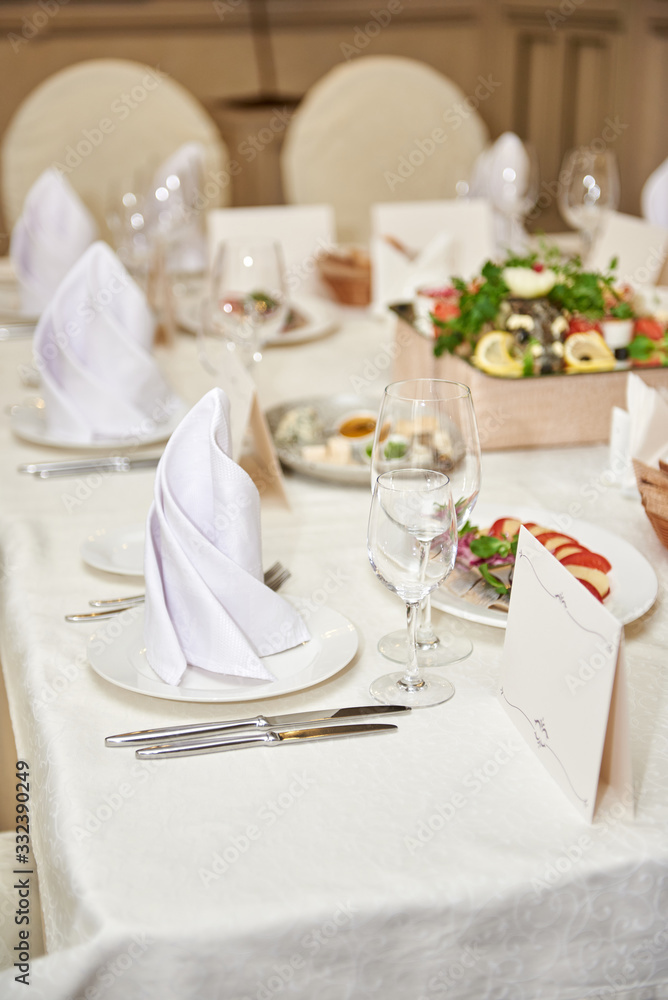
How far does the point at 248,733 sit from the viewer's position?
0.77 metres

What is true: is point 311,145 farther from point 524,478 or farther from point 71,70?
point 524,478

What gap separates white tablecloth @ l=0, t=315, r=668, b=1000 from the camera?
24.3 inches

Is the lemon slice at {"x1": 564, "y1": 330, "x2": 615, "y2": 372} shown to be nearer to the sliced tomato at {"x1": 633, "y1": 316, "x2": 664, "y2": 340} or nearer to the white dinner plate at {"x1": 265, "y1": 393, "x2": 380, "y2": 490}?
the sliced tomato at {"x1": 633, "y1": 316, "x2": 664, "y2": 340}

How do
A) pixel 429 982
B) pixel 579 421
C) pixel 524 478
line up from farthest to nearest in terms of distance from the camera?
pixel 579 421
pixel 524 478
pixel 429 982

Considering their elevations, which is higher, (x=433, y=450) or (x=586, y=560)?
(x=433, y=450)

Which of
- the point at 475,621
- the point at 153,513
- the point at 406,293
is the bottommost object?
the point at 406,293

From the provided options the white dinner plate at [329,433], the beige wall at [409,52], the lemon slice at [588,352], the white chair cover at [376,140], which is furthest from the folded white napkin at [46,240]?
the beige wall at [409,52]

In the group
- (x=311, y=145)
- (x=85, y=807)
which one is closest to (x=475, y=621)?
(x=85, y=807)

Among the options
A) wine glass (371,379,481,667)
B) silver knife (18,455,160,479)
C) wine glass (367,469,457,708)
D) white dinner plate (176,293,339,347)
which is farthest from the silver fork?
white dinner plate (176,293,339,347)

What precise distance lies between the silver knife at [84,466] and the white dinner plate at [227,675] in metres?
0.45

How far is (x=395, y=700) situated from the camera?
83cm

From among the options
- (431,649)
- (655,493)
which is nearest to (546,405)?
(655,493)

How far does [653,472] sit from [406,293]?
1.12 metres

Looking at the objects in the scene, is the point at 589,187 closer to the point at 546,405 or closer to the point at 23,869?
the point at 546,405
